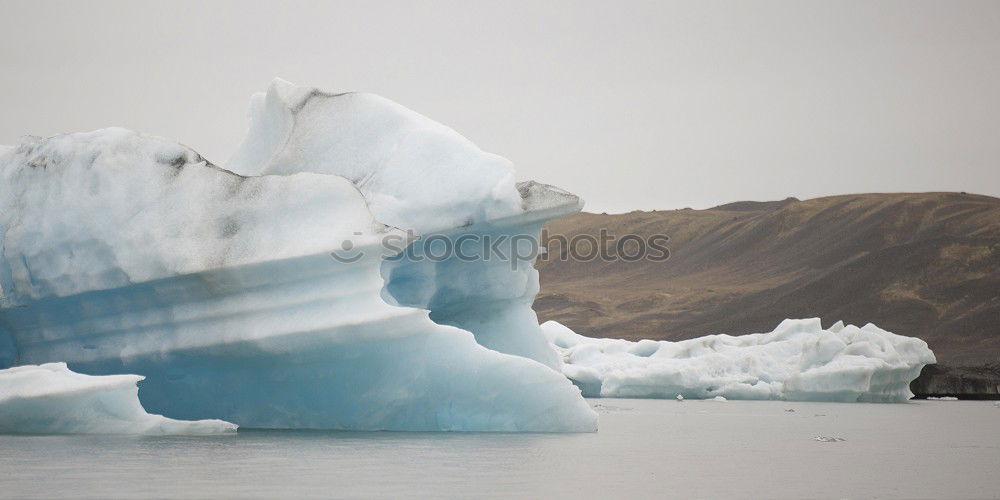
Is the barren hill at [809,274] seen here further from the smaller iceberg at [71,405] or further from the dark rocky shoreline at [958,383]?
the smaller iceberg at [71,405]

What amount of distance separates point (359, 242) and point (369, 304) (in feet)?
2.14

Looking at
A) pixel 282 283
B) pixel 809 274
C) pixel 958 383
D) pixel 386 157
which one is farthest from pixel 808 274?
pixel 282 283

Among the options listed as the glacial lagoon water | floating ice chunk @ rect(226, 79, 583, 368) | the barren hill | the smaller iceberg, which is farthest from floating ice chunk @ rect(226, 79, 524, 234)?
the barren hill

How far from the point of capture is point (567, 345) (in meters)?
31.9

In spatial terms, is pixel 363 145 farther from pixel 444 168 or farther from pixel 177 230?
pixel 177 230

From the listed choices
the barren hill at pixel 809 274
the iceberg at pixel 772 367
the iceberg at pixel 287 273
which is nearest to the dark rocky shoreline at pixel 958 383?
the iceberg at pixel 772 367

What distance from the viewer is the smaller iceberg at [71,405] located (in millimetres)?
11180

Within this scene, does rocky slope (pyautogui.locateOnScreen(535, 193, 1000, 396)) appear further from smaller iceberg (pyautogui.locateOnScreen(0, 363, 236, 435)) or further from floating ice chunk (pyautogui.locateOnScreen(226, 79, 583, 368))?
smaller iceberg (pyautogui.locateOnScreen(0, 363, 236, 435))

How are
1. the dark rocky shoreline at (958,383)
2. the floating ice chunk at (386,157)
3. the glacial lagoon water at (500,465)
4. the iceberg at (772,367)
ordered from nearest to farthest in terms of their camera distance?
the glacial lagoon water at (500,465) → the floating ice chunk at (386,157) → the iceberg at (772,367) → the dark rocky shoreline at (958,383)

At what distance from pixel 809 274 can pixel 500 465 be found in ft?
216

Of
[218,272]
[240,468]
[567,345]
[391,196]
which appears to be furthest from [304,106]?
[567,345]

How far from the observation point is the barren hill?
62.5 metres

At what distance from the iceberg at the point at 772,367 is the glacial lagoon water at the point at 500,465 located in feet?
36.1

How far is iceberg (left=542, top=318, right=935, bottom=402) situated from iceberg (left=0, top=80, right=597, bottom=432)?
1301 centimetres
